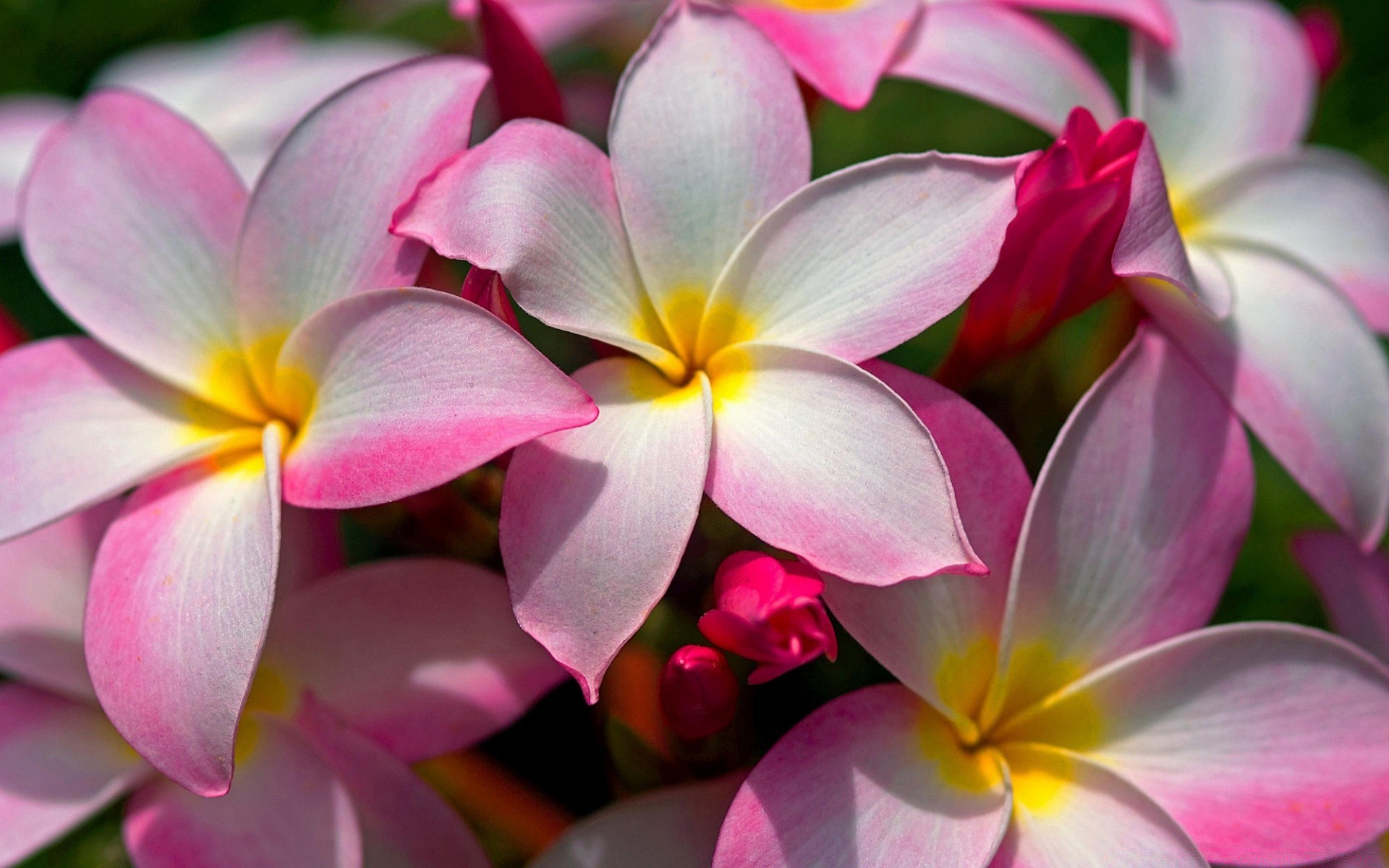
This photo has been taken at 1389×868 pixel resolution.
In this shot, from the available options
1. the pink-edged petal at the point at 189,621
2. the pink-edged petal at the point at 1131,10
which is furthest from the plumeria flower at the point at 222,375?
the pink-edged petal at the point at 1131,10

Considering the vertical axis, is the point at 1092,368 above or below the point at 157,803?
above

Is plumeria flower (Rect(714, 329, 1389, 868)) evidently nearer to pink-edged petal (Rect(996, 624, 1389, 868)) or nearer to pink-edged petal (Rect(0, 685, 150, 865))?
pink-edged petal (Rect(996, 624, 1389, 868))

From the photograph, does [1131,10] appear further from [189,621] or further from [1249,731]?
[189,621]

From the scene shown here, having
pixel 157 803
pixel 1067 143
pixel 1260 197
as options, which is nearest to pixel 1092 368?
pixel 1260 197

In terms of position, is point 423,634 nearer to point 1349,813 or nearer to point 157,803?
point 157,803

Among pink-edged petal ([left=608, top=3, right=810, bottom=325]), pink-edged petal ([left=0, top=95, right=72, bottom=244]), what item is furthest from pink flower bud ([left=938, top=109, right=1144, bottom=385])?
pink-edged petal ([left=0, top=95, right=72, bottom=244])

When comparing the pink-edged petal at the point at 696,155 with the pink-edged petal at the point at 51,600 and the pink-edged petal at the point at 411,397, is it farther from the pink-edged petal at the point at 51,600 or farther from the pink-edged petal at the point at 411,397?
the pink-edged petal at the point at 51,600

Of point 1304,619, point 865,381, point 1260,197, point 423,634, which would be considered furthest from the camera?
point 1304,619
